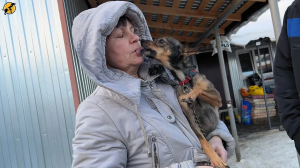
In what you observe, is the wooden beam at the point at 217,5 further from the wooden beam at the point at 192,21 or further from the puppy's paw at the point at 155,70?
the puppy's paw at the point at 155,70

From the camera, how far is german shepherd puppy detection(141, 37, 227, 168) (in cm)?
167

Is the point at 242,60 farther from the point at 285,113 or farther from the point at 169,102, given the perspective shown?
the point at 169,102

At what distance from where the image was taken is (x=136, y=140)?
1208 millimetres

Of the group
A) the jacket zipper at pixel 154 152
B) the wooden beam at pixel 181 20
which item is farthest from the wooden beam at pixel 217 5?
the jacket zipper at pixel 154 152

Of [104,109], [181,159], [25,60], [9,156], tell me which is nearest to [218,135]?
[181,159]

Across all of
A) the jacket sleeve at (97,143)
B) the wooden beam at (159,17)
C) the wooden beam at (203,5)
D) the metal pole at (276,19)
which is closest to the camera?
the jacket sleeve at (97,143)

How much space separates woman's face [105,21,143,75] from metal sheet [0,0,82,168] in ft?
7.00

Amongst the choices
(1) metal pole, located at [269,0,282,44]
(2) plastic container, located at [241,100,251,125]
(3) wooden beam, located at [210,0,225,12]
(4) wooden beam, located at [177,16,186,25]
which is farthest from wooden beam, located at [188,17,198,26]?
(2) plastic container, located at [241,100,251,125]

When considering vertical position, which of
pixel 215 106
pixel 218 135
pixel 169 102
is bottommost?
pixel 218 135

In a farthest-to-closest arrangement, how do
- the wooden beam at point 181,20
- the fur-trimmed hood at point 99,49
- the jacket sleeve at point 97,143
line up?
the wooden beam at point 181,20 < the fur-trimmed hood at point 99,49 < the jacket sleeve at point 97,143

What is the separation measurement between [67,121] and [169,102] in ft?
8.23

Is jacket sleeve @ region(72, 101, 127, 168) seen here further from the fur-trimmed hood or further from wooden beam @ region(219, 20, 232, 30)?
wooden beam @ region(219, 20, 232, 30)

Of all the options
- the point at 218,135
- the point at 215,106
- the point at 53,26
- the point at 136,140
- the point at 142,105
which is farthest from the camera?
the point at 53,26

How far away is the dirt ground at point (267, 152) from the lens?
5105mm
